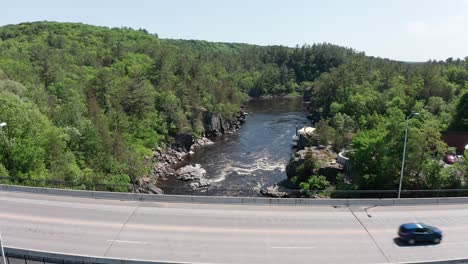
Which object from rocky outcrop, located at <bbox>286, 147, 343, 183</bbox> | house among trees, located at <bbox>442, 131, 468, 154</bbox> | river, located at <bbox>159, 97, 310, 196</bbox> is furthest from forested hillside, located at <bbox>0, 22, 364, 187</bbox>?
house among trees, located at <bbox>442, 131, 468, 154</bbox>

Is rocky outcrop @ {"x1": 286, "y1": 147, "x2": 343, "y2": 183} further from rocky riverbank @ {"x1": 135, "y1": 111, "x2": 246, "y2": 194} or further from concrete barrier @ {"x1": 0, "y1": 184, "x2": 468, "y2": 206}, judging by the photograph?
concrete barrier @ {"x1": 0, "y1": 184, "x2": 468, "y2": 206}

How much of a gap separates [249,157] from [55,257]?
50214 millimetres

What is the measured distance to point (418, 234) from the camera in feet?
74.7

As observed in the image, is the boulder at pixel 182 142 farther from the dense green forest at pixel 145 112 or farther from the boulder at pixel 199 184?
the boulder at pixel 199 184

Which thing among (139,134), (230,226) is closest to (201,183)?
(139,134)

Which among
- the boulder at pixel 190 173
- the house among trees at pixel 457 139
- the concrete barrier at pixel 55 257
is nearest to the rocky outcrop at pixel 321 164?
the boulder at pixel 190 173

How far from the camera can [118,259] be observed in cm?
1998

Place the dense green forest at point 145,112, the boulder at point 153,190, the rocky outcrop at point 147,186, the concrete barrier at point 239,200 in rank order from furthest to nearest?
1. the boulder at point 153,190
2. the rocky outcrop at point 147,186
3. the dense green forest at point 145,112
4. the concrete barrier at point 239,200

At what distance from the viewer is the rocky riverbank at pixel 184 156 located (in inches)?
2209

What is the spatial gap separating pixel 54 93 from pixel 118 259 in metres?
48.5

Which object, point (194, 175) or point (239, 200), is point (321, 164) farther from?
point (239, 200)

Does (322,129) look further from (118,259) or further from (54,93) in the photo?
(118,259)

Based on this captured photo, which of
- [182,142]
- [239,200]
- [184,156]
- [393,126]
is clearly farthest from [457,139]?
[182,142]

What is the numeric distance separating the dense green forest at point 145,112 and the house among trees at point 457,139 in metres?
1.46
